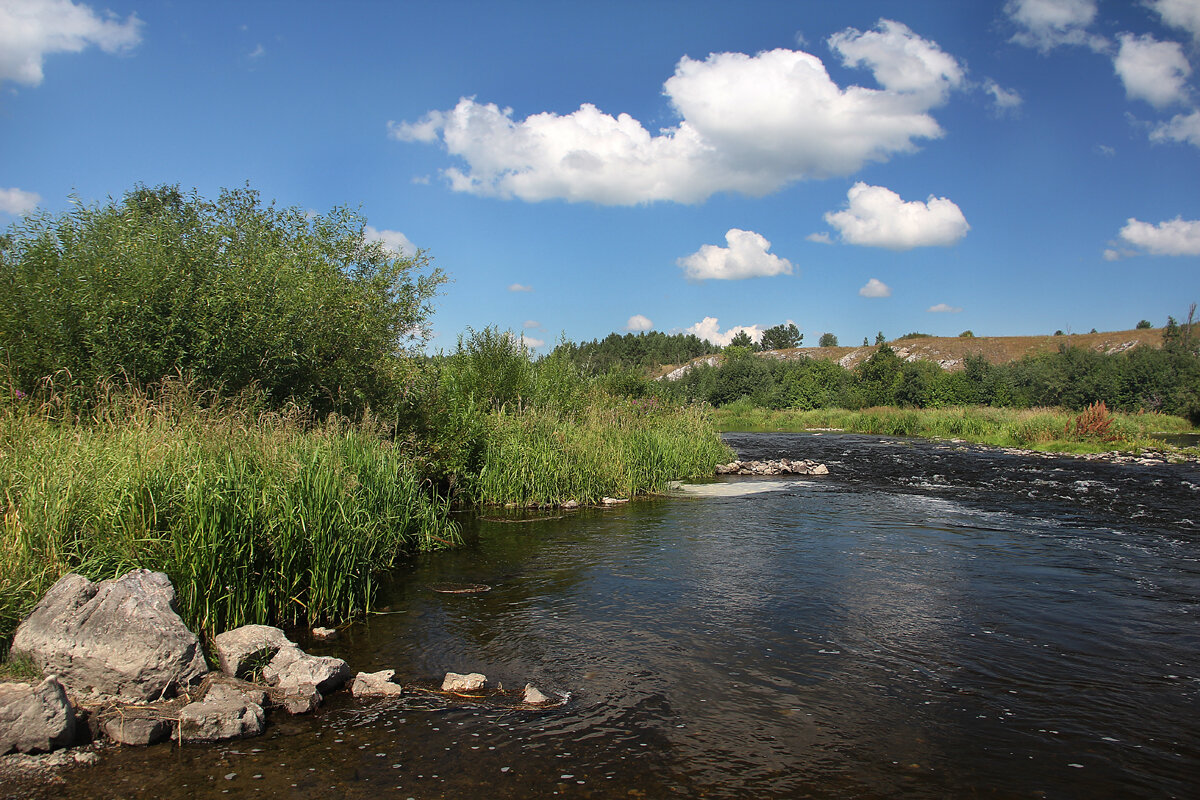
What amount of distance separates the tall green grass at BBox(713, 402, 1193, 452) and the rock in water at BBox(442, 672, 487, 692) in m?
21.5

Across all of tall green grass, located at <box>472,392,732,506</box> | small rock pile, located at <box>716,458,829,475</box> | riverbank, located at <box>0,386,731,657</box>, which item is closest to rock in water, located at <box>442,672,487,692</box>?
riverbank, located at <box>0,386,731,657</box>

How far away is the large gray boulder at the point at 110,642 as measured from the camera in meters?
5.58

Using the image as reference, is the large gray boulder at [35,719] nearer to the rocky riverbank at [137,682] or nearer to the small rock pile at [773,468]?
the rocky riverbank at [137,682]

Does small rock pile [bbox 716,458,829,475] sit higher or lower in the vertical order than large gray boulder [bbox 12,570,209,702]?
lower

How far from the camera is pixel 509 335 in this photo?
2180 centimetres

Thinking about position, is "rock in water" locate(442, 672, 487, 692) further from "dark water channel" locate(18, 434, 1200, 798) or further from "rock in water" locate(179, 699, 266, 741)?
"rock in water" locate(179, 699, 266, 741)

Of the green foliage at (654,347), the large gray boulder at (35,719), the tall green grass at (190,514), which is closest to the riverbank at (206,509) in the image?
the tall green grass at (190,514)

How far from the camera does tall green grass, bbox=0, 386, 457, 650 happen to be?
662 cm

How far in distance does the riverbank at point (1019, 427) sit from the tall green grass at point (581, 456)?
745cm

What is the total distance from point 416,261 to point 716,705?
18.1 m

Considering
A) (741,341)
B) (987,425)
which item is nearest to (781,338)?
(741,341)


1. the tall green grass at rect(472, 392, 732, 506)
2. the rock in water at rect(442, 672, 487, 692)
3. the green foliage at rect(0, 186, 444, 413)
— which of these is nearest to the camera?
the rock in water at rect(442, 672, 487, 692)

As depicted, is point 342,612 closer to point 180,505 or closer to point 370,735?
point 180,505

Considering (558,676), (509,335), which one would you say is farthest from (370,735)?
(509,335)
